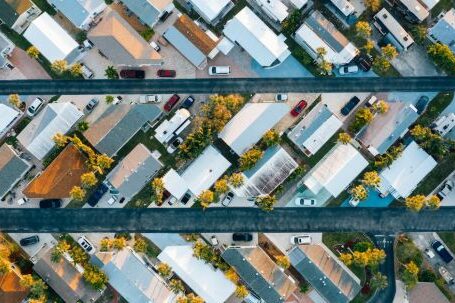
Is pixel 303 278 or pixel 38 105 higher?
pixel 38 105

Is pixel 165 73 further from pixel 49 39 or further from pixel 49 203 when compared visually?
pixel 49 203

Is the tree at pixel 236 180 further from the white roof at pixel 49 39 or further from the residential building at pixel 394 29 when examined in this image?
the residential building at pixel 394 29

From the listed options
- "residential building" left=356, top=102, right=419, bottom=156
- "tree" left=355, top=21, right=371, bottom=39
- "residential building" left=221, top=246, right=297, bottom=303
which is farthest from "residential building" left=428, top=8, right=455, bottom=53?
"residential building" left=221, top=246, right=297, bottom=303

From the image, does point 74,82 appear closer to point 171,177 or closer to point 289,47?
point 171,177

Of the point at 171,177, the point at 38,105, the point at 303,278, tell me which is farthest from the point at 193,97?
the point at 303,278

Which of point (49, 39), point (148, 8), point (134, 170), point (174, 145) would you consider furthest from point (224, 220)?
point (49, 39)

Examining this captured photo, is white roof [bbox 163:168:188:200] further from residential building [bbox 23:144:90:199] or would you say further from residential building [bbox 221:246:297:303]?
residential building [bbox 23:144:90:199]
